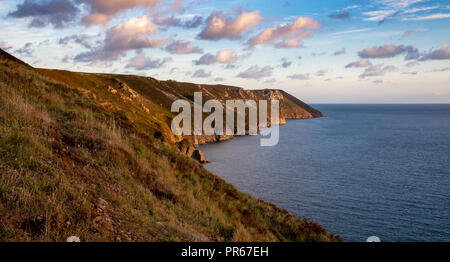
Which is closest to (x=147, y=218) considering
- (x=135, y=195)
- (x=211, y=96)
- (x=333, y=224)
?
(x=135, y=195)

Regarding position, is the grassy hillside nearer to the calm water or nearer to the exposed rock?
the calm water

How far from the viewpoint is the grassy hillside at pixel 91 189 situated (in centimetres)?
512

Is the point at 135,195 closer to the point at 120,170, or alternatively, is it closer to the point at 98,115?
the point at 120,170

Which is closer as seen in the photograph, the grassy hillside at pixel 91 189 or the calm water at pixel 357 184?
the grassy hillside at pixel 91 189

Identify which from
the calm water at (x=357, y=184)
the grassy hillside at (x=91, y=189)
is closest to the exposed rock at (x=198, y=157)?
the calm water at (x=357, y=184)

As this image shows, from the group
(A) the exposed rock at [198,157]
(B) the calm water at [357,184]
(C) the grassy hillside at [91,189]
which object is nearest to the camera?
(C) the grassy hillside at [91,189]

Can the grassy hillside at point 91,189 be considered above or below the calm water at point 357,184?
above

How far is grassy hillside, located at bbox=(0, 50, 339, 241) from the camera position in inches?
202

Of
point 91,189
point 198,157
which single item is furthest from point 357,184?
point 91,189

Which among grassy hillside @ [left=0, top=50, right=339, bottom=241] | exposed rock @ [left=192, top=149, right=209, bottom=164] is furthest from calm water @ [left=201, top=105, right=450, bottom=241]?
grassy hillside @ [left=0, top=50, right=339, bottom=241]

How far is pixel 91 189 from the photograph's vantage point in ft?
22.1

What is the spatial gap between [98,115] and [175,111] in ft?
373

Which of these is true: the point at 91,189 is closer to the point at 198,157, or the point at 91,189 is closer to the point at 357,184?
the point at 357,184

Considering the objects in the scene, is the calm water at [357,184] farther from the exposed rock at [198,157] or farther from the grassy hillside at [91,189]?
the grassy hillside at [91,189]
